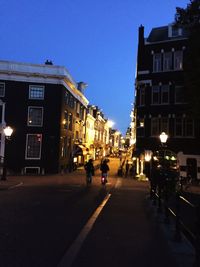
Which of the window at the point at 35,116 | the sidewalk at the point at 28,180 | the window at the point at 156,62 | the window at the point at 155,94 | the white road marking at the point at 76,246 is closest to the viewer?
the white road marking at the point at 76,246

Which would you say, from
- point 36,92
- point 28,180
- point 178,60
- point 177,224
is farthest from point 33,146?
point 177,224

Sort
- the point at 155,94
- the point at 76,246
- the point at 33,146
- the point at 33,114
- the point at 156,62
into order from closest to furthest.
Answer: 1. the point at 76,246
2. the point at 155,94
3. the point at 156,62
4. the point at 33,146
5. the point at 33,114

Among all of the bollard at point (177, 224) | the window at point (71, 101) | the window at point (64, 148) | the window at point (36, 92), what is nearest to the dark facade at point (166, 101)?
the window at point (64, 148)

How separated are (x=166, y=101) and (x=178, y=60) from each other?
436cm

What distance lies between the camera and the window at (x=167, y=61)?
4366 centimetres

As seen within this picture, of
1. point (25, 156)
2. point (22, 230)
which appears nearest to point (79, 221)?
point (22, 230)

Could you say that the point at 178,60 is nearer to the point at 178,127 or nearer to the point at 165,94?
the point at 165,94

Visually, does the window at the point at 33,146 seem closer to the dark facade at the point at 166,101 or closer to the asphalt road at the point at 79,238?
the dark facade at the point at 166,101

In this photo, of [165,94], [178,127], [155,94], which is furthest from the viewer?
[155,94]

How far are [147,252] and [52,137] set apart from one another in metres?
37.8

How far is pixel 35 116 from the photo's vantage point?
45625mm

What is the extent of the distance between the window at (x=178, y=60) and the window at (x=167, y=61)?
532 mm

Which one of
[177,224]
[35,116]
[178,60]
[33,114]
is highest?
[178,60]

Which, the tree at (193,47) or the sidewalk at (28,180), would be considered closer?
the tree at (193,47)
